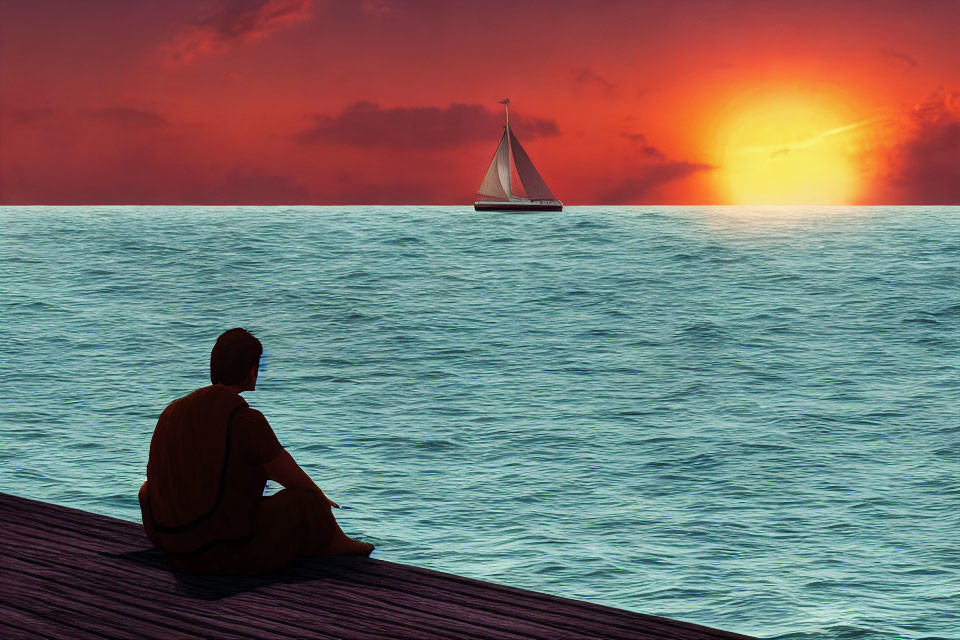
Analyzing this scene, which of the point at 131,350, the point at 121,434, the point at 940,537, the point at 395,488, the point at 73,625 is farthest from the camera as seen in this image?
the point at 131,350

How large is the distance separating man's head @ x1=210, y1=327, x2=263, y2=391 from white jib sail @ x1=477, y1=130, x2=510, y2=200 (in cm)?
9949

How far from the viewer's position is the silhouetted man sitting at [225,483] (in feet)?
17.7

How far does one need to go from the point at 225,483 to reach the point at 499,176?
331 feet

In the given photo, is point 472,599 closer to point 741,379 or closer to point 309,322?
point 741,379

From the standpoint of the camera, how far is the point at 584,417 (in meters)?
24.7

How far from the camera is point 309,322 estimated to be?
1914 inches

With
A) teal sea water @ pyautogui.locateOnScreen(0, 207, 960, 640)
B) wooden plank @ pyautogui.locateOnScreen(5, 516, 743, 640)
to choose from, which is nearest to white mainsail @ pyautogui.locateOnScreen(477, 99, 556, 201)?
teal sea water @ pyautogui.locateOnScreen(0, 207, 960, 640)

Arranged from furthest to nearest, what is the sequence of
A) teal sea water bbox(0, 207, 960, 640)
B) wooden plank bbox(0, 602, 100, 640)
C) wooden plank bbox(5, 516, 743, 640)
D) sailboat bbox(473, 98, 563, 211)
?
sailboat bbox(473, 98, 563, 211) → teal sea water bbox(0, 207, 960, 640) → wooden plank bbox(5, 516, 743, 640) → wooden plank bbox(0, 602, 100, 640)

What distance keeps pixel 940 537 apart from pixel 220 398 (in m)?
13.0

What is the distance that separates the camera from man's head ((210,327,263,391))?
5496 mm

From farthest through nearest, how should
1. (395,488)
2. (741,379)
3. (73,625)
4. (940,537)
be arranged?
(741,379), (395,488), (940,537), (73,625)

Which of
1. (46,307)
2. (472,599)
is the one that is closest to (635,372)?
(472,599)

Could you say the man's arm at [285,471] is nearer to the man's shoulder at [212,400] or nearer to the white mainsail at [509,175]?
the man's shoulder at [212,400]

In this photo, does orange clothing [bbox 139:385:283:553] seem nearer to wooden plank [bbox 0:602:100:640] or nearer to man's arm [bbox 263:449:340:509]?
man's arm [bbox 263:449:340:509]
